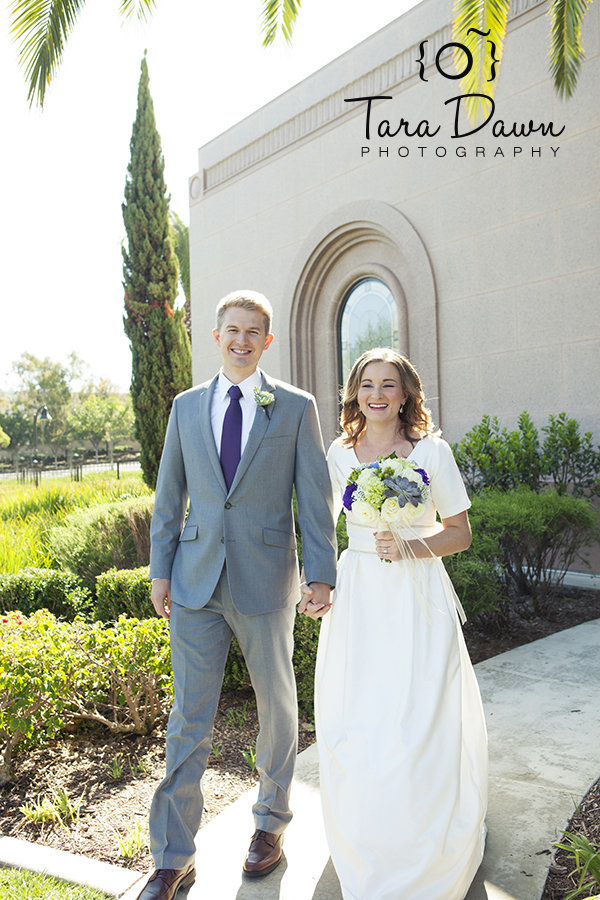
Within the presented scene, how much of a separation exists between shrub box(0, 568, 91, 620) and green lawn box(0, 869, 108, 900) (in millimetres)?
3750

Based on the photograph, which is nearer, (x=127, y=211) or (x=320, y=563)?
(x=320, y=563)

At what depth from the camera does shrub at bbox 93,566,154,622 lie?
5.34m

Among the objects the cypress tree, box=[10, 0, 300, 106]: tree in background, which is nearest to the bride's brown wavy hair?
box=[10, 0, 300, 106]: tree in background

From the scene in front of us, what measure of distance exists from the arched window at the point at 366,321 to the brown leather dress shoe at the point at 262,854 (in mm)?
7797

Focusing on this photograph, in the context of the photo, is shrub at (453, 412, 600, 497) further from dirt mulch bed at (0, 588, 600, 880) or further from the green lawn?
the green lawn

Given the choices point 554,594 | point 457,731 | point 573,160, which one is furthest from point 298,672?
point 573,160

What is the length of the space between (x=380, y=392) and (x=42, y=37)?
164 inches

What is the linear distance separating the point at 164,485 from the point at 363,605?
983 millimetres

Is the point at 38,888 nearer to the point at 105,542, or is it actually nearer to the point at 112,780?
the point at 112,780

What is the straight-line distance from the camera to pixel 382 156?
9453 millimetres

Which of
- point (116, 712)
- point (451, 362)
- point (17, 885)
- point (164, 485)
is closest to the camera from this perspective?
point (17, 885)

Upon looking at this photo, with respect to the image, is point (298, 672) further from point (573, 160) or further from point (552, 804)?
point (573, 160)

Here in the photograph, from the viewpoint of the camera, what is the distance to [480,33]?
563 cm

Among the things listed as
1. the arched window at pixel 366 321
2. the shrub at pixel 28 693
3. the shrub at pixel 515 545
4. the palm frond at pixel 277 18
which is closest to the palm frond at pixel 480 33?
the palm frond at pixel 277 18
